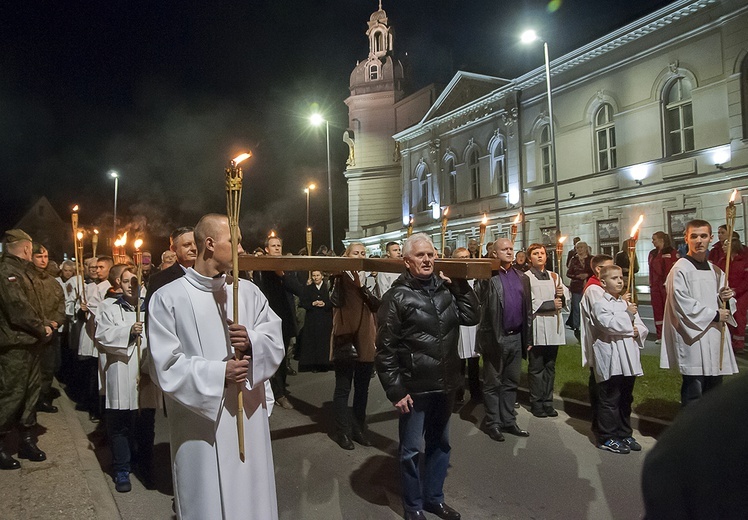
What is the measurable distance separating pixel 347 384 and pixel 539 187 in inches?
895

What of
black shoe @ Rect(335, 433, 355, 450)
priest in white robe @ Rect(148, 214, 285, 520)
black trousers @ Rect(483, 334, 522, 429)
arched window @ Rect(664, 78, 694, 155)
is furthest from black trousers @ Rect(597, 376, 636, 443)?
arched window @ Rect(664, 78, 694, 155)

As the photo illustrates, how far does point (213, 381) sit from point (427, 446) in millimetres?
2298

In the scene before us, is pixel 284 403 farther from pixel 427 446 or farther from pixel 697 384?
pixel 697 384

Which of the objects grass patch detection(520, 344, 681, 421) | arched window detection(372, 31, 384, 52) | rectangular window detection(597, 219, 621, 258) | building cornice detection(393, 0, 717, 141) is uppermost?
arched window detection(372, 31, 384, 52)

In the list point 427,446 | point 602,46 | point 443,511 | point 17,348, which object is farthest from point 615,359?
point 602,46

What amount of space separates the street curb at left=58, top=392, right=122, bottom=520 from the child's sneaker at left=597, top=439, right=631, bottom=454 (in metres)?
4.77

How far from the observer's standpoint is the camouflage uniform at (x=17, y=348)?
566cm

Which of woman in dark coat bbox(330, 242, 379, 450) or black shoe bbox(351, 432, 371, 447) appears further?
woman in dark coat bbox(330, 242, 379, 450)

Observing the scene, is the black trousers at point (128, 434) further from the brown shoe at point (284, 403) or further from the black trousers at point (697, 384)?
the black trousers at point (697, 384)

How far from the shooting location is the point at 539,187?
1075 inches

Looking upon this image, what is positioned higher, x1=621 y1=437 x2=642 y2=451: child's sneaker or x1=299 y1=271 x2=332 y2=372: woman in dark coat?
x1=299 y1=271 x2=332 y2=372: woman in dark coat

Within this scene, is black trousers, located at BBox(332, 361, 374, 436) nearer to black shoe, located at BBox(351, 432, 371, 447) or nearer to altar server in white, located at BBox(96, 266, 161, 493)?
black shoe, located at BBox(351, 432, 371, 447)

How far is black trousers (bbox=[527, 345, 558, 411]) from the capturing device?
24.9 feet

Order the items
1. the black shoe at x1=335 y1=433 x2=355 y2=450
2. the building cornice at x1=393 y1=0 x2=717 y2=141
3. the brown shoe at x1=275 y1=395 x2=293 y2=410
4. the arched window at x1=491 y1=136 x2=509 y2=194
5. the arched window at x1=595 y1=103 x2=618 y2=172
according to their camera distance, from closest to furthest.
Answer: the black shoe at x1=335 y1=433 x2=355 y2=450
the brown shoe at x1=275 y1=395 x2=293 y2=410
the building cornice at x1=393 y1=0 x2=717 y2=141
the arched window at x1=595 y1=103 x2=618 y2=172
the arched window at x1=491 y1=136 x2=509 y2=194
